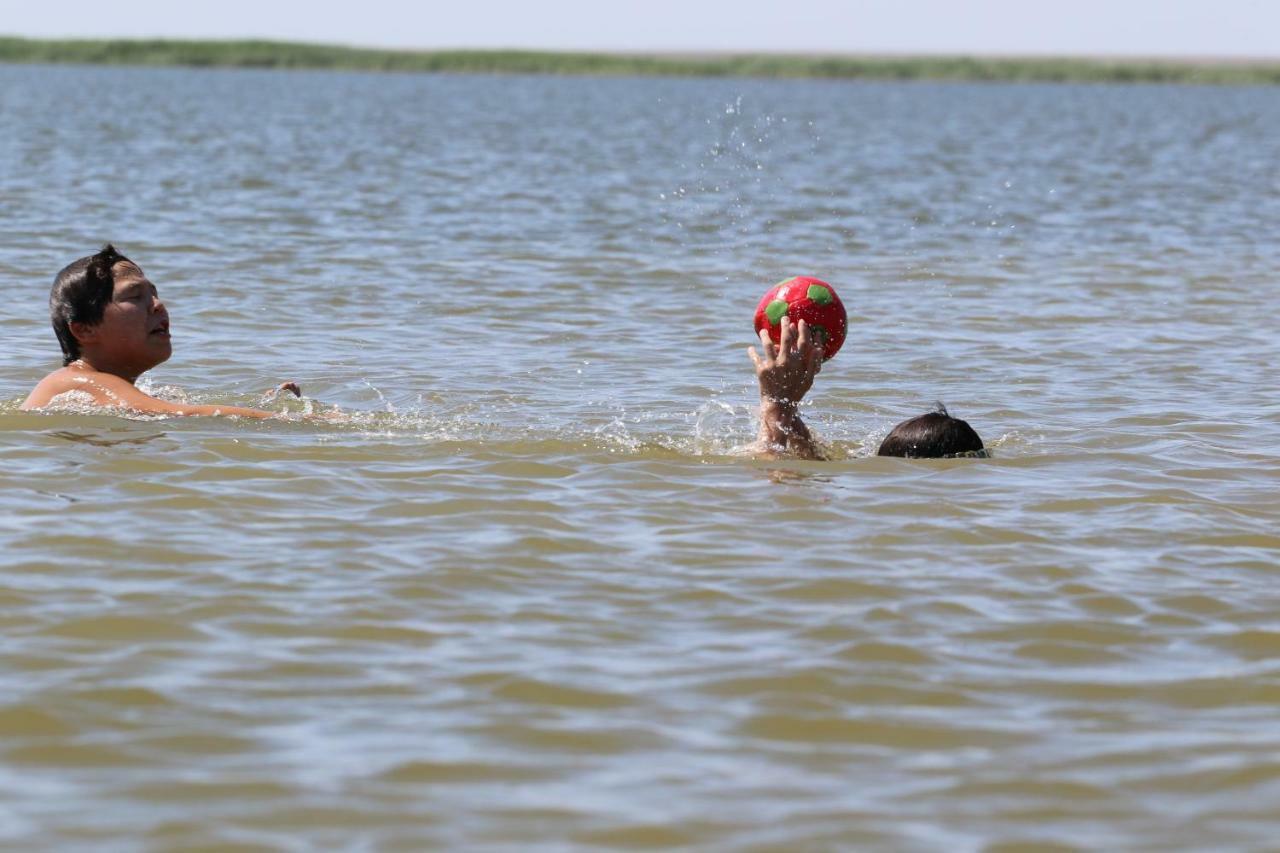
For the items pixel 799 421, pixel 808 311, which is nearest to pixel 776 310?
pixel 808 311

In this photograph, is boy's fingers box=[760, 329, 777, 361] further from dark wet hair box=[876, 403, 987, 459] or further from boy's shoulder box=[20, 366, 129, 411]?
boy's shoulder box=[20, 366, 129, 411]

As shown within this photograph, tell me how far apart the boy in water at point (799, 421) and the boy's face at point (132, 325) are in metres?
3.23

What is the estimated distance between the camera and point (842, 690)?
19.3 feet

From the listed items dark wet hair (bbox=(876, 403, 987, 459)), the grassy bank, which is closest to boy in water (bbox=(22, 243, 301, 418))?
dark wet hair (bbox=(876, 403, 987, 459))

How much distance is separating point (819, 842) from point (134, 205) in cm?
2175

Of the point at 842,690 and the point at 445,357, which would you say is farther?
the point at 445,357

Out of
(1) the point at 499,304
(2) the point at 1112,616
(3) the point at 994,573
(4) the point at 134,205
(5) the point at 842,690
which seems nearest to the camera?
(5) the point at 842,690

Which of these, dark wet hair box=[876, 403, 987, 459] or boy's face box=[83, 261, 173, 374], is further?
boy's face box=[83, 261, 173, 374]

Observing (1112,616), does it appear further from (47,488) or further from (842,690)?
(47,488)

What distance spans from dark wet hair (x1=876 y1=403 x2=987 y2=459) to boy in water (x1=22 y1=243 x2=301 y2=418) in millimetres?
3186

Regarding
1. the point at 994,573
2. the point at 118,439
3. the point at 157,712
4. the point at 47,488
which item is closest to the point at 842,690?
the point at 994,573

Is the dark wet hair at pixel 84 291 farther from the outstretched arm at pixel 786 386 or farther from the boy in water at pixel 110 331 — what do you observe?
the outstretched arm at pixel 786 386

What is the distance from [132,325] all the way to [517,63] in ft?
371

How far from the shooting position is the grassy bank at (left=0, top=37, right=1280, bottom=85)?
11594 cm
